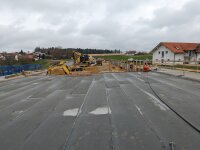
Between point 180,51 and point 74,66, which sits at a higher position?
point 180,51

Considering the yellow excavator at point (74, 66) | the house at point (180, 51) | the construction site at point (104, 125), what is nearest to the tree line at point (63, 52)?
the house at point (180, 51)

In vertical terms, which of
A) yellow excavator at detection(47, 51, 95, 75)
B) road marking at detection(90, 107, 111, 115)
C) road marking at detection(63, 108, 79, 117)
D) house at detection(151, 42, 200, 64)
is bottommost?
road marking at detection(63, 108, 79, 117)

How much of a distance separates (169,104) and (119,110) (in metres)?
2.15

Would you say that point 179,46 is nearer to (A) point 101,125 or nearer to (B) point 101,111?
(B) point 101,111

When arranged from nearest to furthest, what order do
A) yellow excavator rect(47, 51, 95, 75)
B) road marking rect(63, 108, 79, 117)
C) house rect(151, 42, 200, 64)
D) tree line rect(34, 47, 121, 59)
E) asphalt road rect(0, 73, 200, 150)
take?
asphalt road rect(0, 73, 200, 150)
road marking rect(63, 108, 79, 117)
yellow excavator rect(47, 51, 95, 75)
house rect(151, 42, 200, 64)
tree line rect(34, 47, 121, 59)

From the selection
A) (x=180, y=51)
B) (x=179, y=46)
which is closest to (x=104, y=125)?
(x=180, y=51)

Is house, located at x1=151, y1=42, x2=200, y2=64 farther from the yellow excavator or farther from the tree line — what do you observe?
the tree line

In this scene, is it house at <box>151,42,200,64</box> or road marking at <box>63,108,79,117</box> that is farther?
house at <box>151,42,200,64</box>

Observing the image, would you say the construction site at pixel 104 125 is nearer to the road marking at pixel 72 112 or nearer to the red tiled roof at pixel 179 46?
the road marking at pixel 72 112

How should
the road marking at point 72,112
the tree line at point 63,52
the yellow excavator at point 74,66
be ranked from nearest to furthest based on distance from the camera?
the road marking at point 72,112 → the yellow excavator at point 74,66 → the tree line at point 63,52

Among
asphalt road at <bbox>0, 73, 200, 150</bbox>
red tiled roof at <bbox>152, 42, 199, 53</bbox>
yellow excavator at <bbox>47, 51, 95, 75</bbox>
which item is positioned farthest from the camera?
red tiled roof at <bbox>152, 42, 199, 53</bbox>

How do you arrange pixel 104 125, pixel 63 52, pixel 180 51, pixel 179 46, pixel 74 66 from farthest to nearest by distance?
pixel 63 52
pixel 179 46
pixel 180 51
pixel 74 66
pixel 104 125

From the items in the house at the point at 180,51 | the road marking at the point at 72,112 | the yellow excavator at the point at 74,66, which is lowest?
the road marking at the point at 72,112

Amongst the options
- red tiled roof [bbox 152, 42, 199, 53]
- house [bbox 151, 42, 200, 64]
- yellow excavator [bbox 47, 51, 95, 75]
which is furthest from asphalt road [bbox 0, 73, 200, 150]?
red tiled roof [bbox 152, 42, 199, 53]
